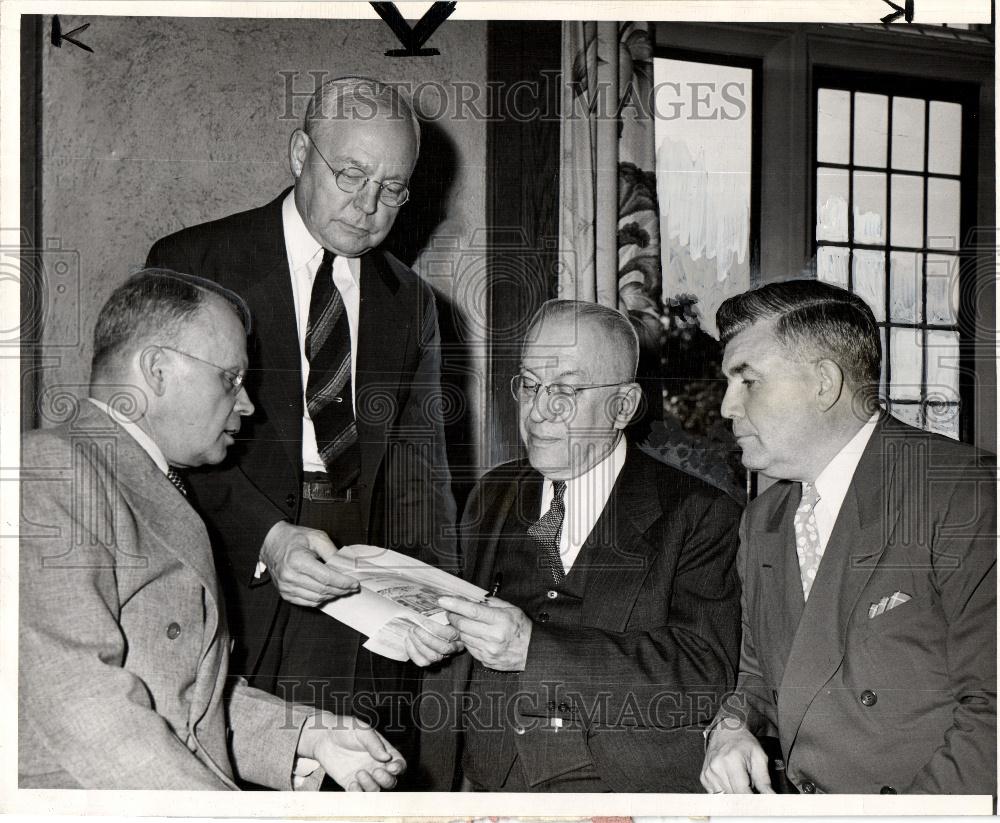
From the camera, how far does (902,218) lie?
2994 mm

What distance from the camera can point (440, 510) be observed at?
2.87 metres

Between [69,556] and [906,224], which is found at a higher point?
[906,224]

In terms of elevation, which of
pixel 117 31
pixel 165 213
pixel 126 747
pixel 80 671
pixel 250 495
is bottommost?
pixel 126 747

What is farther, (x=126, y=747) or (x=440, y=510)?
(x=440, y=510)

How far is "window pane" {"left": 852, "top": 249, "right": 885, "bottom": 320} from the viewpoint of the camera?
292cm

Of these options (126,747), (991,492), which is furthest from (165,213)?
Result: (991,492)

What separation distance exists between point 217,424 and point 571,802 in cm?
139

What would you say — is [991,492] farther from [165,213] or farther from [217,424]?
[165,213]

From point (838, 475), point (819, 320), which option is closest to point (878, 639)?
point (838, 475)

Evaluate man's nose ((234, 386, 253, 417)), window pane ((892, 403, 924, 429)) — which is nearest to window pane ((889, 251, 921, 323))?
window pane ((892, 403, 924, 429))

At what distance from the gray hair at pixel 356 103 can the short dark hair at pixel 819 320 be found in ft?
3.27

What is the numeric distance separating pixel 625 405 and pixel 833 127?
3.30ft

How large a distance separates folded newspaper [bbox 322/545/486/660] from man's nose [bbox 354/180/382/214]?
919 millimetres

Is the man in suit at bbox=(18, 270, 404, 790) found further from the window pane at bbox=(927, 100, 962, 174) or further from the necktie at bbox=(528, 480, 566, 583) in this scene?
the window pane at bbox=(927, 100, 962, 174)
